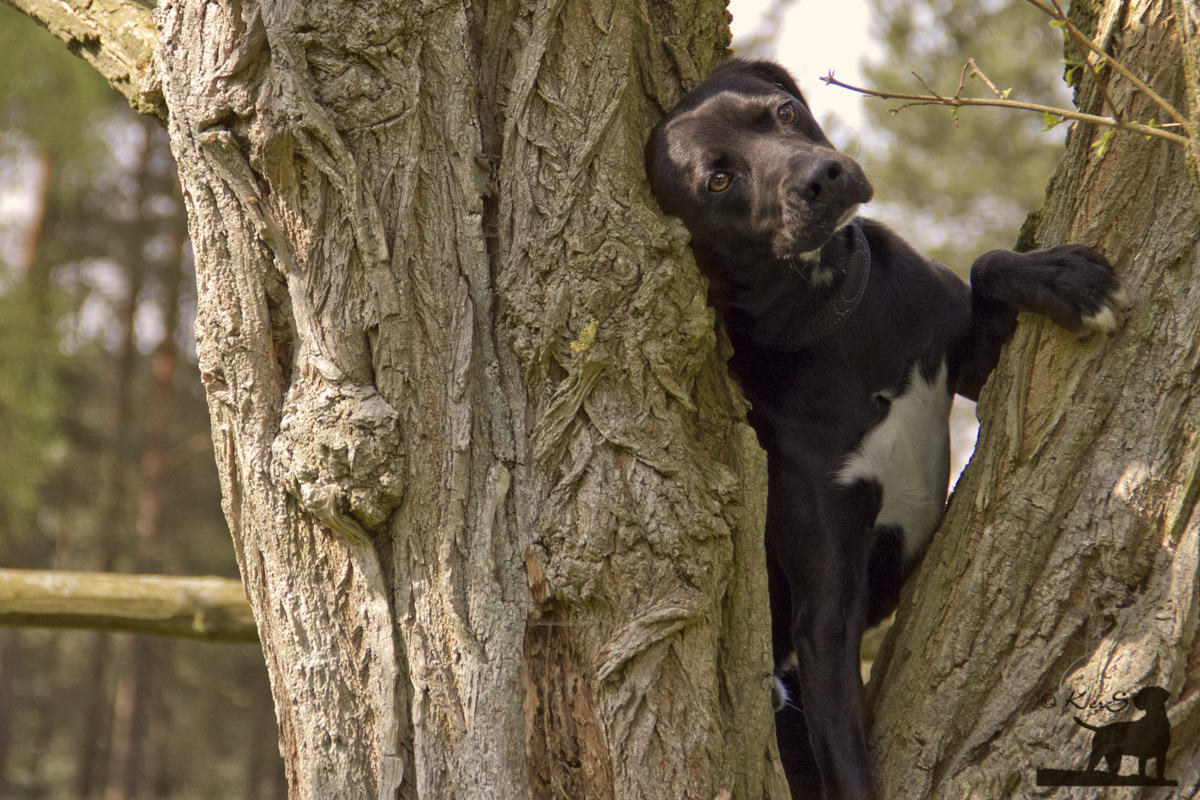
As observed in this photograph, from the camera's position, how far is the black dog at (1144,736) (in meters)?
1.63

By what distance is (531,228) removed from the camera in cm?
193

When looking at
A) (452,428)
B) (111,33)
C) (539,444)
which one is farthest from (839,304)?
(111,33)

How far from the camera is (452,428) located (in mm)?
1850

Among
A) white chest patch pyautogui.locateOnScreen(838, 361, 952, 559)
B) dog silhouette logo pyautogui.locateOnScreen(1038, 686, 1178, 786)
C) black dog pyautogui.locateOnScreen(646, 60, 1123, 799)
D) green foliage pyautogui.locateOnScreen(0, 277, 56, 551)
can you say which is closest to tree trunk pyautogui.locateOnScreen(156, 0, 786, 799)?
black dog pyautogui.locateOnScreen(646, 60, 1123, 799)

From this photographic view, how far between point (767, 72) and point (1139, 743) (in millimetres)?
2015

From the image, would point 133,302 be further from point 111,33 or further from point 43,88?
point 111,33

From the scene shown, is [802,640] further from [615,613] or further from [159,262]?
[159,262]

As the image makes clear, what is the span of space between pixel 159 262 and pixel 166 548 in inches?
151

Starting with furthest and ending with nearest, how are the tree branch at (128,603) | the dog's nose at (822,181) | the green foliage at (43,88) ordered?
the green foliage at (43,88) < the tree branch at (128,603) < the dog's nose at (822,181)

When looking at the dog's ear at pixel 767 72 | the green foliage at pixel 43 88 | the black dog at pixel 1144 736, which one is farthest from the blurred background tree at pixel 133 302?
the black dog at pixel 1144 736

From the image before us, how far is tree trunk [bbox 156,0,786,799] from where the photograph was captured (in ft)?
5.89

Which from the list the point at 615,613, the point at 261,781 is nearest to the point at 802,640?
the point at 615,613

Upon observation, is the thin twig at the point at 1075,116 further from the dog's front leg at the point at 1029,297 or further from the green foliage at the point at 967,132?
the green foliage at the point at 967,132

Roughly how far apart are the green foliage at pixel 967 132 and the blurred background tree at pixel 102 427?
8.67m
